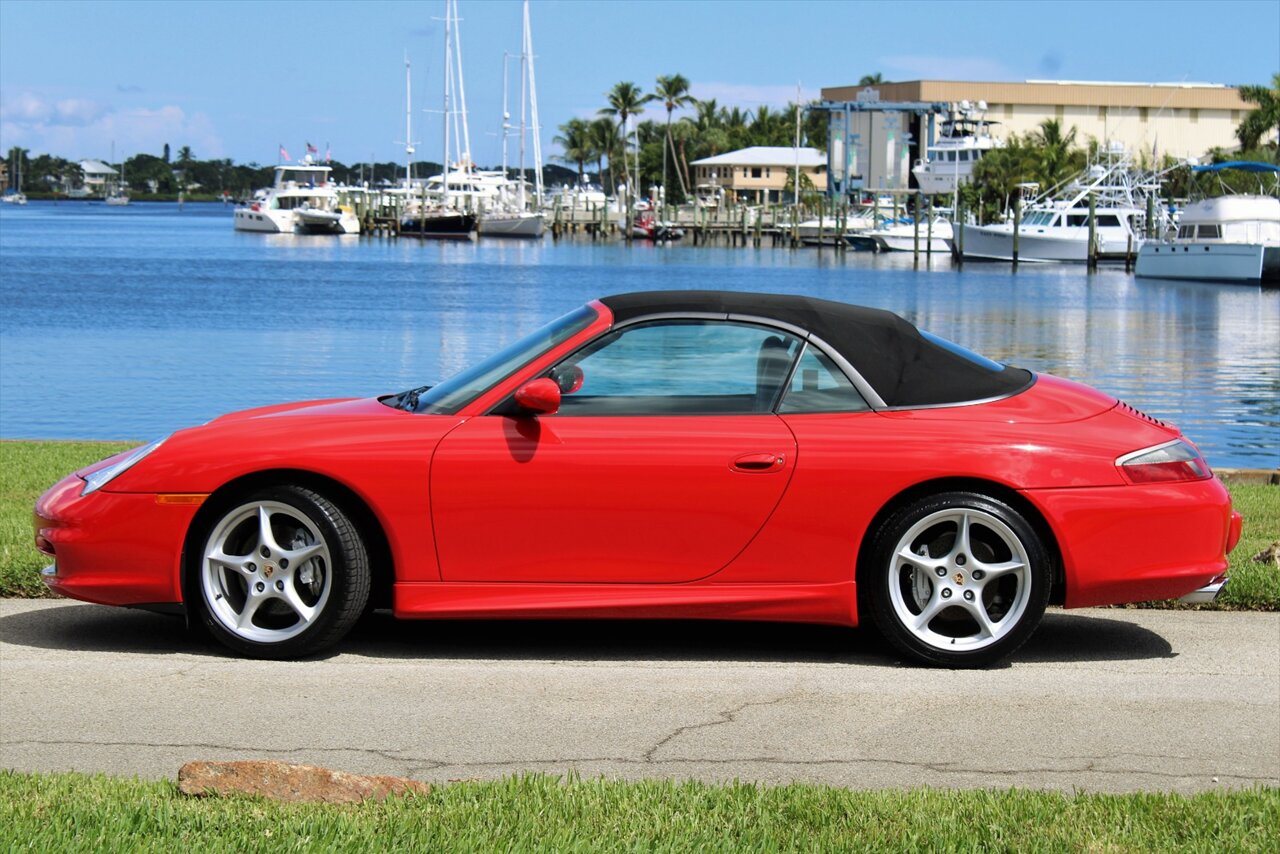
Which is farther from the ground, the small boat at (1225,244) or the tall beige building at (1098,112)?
the tall beige building at (1098,112)

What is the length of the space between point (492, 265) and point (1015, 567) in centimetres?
7365

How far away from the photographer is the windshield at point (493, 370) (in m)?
6.30

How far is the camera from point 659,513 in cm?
606

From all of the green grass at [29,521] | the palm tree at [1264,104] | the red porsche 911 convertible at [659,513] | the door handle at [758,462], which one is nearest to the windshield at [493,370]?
the red porsche 911 convertible at [659,513]

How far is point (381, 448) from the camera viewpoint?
241 inches

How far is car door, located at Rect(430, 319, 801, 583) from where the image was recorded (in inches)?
238

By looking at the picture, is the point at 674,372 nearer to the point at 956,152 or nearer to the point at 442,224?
the point at 956,152

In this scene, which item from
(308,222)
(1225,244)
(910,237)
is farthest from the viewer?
(308,222)

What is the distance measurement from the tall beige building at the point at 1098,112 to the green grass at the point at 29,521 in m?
119

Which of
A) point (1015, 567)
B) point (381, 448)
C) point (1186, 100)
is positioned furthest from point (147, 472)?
point (1186, 100)

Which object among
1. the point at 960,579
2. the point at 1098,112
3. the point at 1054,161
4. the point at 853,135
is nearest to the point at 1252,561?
the point at 960,579

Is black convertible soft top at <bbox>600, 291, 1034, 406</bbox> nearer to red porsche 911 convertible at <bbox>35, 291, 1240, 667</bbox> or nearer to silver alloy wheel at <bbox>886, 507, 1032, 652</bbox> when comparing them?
red porsche 911 convertible at <bbox>35, 291, 1240, 667</bbox>

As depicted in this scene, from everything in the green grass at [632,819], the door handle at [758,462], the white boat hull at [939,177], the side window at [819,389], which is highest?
the white boat hull at [939,177]

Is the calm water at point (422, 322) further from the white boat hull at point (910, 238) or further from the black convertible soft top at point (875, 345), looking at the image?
the black convertible soft top at point (875, 345)
